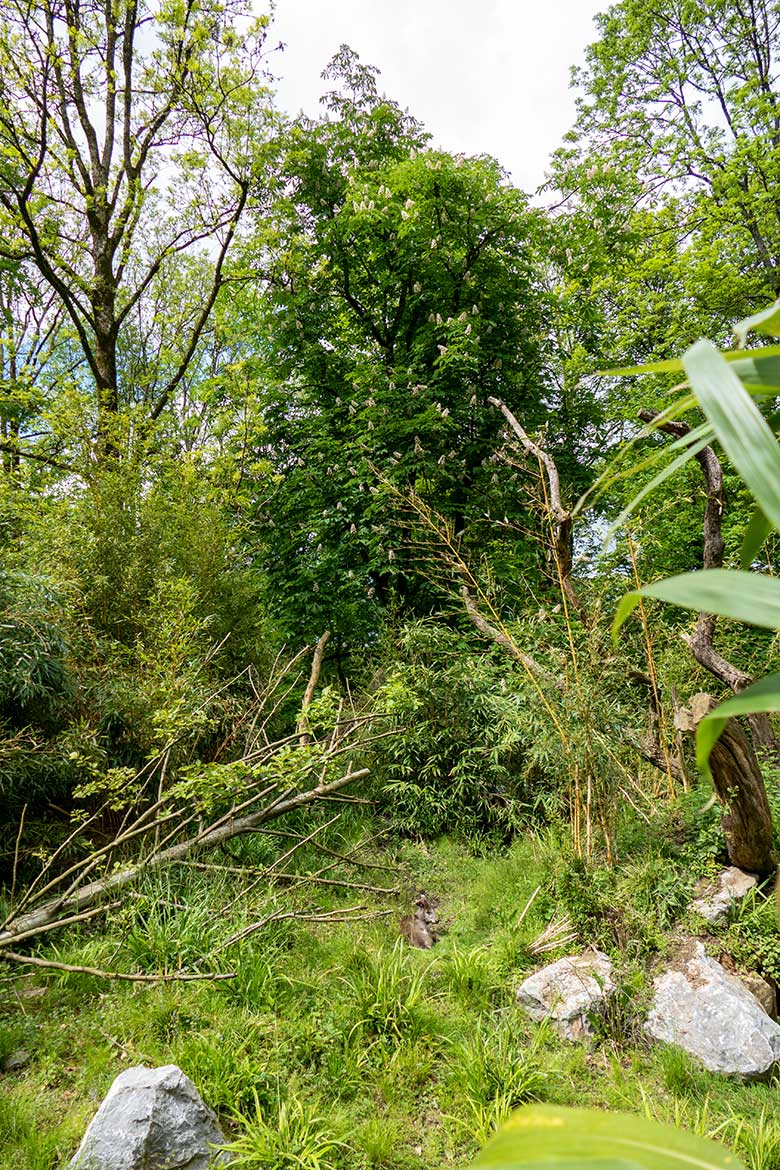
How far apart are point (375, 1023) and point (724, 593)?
8.46ft

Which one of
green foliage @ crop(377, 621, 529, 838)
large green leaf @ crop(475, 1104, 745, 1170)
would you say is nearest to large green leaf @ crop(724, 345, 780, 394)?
large green leaf @ crop(475, 1104, 745, 1170)

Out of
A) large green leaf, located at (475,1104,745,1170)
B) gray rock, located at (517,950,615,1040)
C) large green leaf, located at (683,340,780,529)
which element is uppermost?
large green leaf, located at (683,340,780,529)

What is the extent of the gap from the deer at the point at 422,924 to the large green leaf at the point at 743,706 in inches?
120

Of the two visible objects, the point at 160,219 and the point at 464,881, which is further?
the point at 160,219

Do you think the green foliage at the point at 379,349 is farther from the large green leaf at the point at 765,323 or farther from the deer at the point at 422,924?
the large green leaf at the point at 765,323

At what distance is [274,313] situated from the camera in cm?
683

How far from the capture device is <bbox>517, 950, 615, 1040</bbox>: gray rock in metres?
2.25

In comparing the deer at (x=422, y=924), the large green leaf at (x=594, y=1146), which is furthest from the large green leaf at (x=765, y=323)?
the deer at (x=422, y=924)

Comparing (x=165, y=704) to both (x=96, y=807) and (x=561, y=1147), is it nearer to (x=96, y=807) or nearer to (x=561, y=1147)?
(x=96, y=807)

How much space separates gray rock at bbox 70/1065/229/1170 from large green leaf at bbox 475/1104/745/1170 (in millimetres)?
1990

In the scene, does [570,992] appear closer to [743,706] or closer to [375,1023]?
[375,1023]

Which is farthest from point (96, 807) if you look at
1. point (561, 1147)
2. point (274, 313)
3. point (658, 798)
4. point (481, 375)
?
point (274, 313)

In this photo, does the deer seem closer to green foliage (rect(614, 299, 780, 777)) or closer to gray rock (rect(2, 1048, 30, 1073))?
gray rock (rect(2, 1048, 30, 1073))

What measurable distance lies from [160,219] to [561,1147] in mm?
11775
